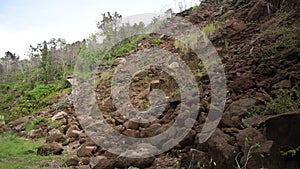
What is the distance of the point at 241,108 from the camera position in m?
3.62

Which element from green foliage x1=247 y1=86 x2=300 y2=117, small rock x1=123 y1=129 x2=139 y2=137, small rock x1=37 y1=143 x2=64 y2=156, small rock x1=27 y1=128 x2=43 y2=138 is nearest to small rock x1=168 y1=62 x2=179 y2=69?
small rock x1=123 y1=129 x2=139 y2=137

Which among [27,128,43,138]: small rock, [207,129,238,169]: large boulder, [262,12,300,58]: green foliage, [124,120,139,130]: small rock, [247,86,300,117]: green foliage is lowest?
[27,128,43,138]: small rock

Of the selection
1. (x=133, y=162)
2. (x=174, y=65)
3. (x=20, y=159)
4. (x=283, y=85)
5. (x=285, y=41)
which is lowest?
(x=20, y=159)

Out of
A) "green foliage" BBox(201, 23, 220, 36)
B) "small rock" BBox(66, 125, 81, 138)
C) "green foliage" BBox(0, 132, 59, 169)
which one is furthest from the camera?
"green foliage" BBox(201, 23, 220, 36)

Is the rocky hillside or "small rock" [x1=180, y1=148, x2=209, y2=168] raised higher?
the rocky hillside

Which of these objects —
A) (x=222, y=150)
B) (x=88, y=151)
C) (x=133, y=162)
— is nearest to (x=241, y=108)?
(x=222, y=150)

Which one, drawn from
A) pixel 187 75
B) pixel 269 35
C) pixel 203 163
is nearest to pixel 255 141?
pixel 203 163

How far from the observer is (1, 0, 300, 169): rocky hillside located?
2.50m

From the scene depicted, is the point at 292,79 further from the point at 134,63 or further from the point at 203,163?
the point at 134,63

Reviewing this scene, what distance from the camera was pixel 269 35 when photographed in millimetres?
5371

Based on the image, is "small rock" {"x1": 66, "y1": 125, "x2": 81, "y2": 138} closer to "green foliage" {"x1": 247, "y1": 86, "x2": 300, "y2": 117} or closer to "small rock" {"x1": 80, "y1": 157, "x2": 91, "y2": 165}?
"small rock" {"x1": 80, "y1": 157, "x2": 91, "y2": 165}

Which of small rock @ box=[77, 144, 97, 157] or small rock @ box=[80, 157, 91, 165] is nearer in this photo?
small rock @ box=[80, 157, 91, 165]

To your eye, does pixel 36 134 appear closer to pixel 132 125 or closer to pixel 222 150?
pixel 132 125

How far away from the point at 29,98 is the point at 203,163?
19.8 m
